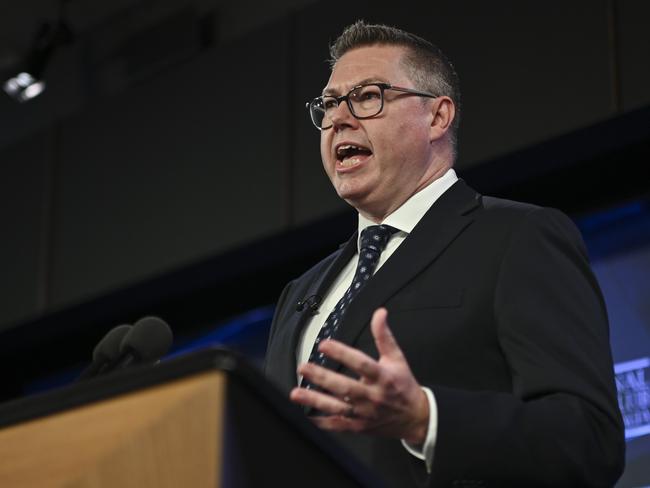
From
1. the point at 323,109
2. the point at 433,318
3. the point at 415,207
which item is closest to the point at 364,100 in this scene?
the point at 323,109

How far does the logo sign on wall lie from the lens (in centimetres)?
277

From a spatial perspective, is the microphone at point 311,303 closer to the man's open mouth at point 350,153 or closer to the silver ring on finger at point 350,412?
the man's open mouth at point 350,153

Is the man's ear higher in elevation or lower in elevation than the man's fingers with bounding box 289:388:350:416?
higher

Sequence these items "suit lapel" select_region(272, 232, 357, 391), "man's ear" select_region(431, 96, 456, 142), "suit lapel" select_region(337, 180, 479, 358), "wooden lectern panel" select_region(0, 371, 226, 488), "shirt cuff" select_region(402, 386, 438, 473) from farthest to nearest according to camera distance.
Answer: "man's ear" select_region(431, 96, 456, 142) < "suit lapel" select_region(272, 232, 357, 391) < "suit lapel" select_region(337, 180, 479, 358) < "shirt cuff" select_region(402, 386, 438, 473) < "wooden lectern panel" select_region(0, 371, 226, 488)

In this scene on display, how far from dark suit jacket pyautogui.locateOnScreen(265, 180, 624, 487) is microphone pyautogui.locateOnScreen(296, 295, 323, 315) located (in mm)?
26

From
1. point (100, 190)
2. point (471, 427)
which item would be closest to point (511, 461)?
point (471, 427)

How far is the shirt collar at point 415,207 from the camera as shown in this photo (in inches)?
73.4

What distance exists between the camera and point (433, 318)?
1.55m

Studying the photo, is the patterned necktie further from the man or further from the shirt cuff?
the shirt cuff

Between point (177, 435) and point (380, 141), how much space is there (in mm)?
1105

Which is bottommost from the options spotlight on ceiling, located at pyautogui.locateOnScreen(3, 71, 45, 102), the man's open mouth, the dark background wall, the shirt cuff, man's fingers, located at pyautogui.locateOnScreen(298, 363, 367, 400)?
the shirt cuff

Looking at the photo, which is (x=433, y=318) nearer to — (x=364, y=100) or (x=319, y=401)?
(x=319, y=401)

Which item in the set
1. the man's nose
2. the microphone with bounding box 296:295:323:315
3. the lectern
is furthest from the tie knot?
the lectern

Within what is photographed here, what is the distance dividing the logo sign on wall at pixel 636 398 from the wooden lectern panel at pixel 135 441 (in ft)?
6.49
